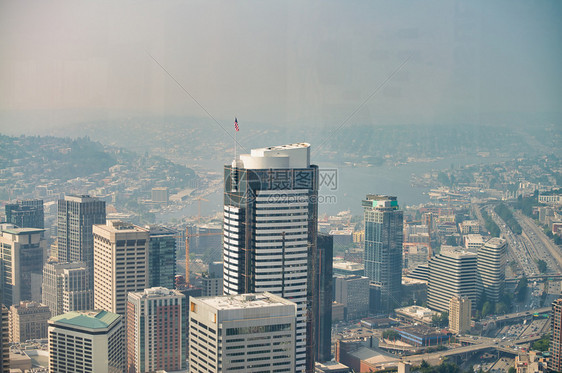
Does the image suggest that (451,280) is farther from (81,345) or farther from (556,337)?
(81,345)

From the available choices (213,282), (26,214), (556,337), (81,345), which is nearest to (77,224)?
(26,214)

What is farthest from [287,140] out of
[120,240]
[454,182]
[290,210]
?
[454,182]

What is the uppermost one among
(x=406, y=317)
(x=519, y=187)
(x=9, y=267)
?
(x=519, y=187)

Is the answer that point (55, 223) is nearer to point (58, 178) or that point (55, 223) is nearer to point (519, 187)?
point (58, 178)

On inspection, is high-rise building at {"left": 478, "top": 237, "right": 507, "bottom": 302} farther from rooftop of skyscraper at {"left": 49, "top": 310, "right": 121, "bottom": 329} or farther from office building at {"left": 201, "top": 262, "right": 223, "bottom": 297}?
rooftop of skyscraper at {"left": 49, "top": 310, "right": 121, "bottom": 329}

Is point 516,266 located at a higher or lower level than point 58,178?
lower
